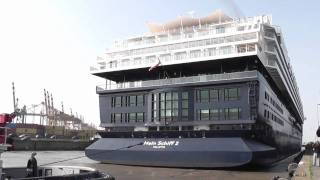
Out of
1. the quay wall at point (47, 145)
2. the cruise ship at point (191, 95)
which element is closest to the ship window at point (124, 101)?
the cruise ship at point (191, 95)

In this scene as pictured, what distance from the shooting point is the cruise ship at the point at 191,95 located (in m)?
29.5

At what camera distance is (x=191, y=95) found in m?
32.0

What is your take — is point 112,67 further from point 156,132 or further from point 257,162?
point 257,162

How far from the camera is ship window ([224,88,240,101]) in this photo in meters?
30.3

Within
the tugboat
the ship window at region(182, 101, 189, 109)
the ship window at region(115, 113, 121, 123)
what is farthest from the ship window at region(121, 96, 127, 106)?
the tugboat

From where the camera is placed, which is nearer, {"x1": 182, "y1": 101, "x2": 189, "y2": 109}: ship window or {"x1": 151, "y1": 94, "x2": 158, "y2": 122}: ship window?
{"x1": 182, "y1": 101, "x2": 189, "y2": 109}: ship window

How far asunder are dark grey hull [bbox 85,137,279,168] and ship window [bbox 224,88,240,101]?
311 cm

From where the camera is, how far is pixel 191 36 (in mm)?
34500

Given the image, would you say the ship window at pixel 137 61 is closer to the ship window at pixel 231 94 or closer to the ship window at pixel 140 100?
the ship window at pixel 140 100

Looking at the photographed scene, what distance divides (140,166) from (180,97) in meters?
5.80

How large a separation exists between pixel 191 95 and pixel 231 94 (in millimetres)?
3052

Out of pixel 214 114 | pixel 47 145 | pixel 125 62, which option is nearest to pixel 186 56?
pixel 214 114

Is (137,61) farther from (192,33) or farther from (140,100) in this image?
(192,33)

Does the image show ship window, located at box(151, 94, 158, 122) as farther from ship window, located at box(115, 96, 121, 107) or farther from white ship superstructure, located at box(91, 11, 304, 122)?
ship window, located at box(115, 96, 121, 107)
